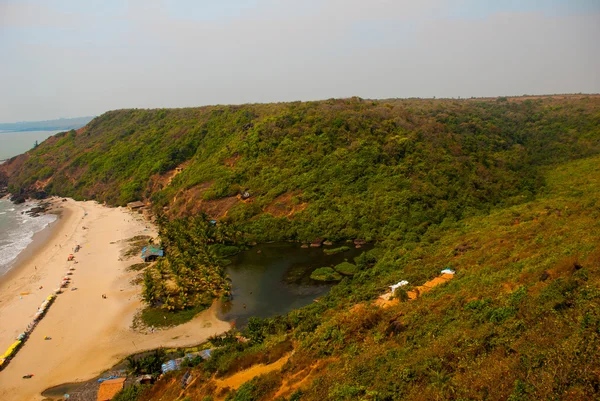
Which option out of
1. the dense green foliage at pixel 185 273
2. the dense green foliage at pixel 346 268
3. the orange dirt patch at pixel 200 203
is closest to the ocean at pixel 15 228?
the dense green foliage at pixel 185 273

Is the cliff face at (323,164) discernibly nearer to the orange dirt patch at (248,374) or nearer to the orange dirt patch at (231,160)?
the orange dirt patch at (231,160)

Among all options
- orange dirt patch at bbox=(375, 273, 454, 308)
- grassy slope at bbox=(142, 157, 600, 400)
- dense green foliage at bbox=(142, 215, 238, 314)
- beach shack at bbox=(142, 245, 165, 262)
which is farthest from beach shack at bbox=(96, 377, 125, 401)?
beach shack at bbox=(142, 245, 165, 262)

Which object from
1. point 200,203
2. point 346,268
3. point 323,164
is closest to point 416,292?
point 346,268

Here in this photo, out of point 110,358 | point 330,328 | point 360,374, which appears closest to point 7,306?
point 110,358

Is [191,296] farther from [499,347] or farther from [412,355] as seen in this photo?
[499,347]

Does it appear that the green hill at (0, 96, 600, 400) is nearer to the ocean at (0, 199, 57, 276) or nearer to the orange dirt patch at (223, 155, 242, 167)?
the orange dirt patch at (223, 155, 242, 167)

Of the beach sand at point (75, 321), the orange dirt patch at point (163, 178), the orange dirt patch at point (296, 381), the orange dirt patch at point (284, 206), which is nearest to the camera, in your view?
the orange dirt patch at point (296, 381)
